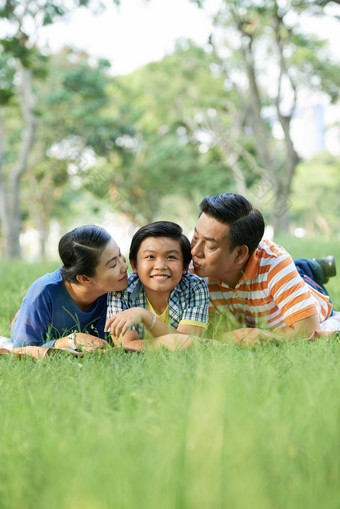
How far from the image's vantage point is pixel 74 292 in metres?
3.47

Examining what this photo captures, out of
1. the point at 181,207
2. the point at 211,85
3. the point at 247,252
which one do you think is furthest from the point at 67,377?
the point at 181,207

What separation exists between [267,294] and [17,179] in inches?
457

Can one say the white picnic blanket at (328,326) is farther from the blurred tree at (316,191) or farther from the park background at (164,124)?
the blurred tree at (316,191)

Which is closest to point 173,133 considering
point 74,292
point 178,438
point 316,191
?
point 74,292

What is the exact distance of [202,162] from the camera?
2623 centimetres

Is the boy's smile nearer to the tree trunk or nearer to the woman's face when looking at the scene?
the woman's face

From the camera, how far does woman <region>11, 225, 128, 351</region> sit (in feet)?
10.7

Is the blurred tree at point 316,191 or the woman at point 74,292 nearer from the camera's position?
the woman at point 74,292

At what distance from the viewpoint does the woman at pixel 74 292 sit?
3.25 metres

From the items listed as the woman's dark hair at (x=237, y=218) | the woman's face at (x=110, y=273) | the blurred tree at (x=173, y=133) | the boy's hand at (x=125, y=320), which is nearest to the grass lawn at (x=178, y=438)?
the boy's hand at (x=125, y=320)

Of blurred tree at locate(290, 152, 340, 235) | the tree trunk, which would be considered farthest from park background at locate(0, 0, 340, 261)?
blurred tree at locate(290, 152, 340, 235)

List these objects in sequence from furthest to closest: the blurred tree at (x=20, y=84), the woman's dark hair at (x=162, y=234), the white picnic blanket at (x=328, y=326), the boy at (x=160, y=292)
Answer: the blurred tree at (x=20, y=84) < the white picnic blanket at (x=328, y=326) < the woman's dark hair at (x=162, y=234) < the boy at (x=160, y=292)

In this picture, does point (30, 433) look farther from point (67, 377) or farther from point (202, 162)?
point (202, 162)

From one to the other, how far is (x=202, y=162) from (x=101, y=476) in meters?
25.5
